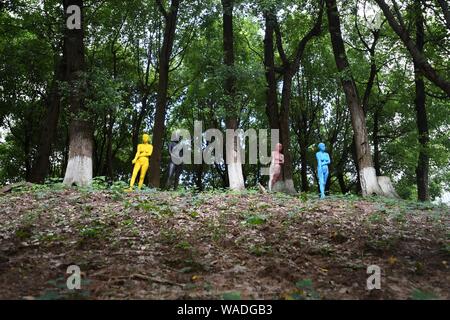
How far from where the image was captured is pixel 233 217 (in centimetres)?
948

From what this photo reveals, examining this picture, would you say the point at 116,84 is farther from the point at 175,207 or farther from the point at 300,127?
the point at 300,127

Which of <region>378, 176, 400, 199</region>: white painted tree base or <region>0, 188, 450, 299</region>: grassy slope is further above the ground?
<region>378, 176, 400, 199</region>: white painted tree base

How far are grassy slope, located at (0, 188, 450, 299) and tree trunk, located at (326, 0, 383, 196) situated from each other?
470 cm

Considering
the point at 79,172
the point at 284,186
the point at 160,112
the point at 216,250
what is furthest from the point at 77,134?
the point at 216,250

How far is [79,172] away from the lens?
1397 centimetres

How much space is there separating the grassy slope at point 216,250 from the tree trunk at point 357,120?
4.70m

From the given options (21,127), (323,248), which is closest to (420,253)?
(323,248)

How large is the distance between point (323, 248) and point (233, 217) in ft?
8.91

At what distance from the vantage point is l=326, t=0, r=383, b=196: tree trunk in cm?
1558

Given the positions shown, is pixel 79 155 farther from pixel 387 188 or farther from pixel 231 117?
pixel 387 188

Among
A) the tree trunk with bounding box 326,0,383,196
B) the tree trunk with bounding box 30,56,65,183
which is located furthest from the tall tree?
the tree trunk with bounding box 30,56,65,183

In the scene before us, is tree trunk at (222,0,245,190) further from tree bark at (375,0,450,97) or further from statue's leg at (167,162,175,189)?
tree bark at (375,0,450,97)

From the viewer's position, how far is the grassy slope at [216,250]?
216 inches
